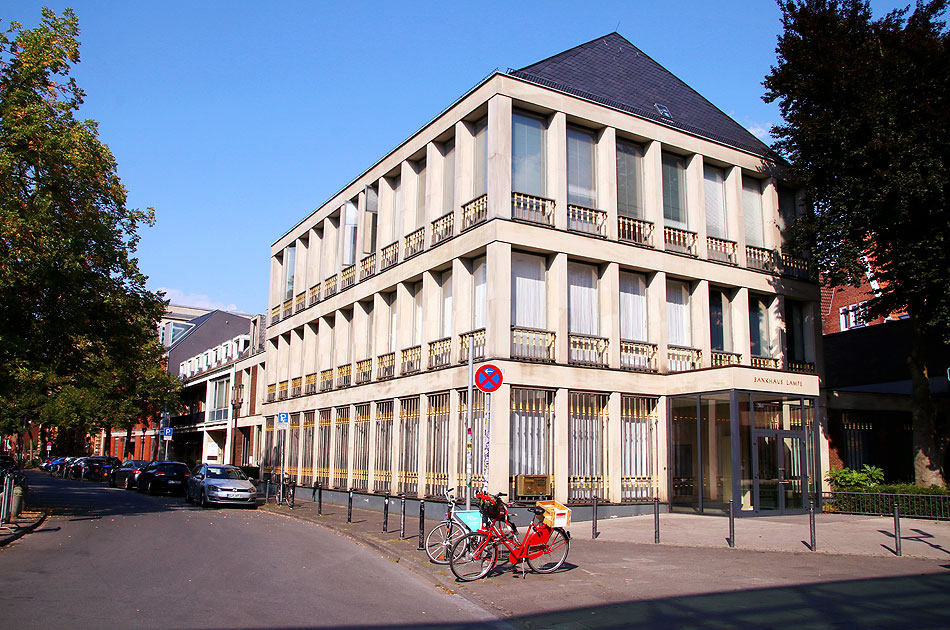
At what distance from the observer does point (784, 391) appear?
2125 centimetres

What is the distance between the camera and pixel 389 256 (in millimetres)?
27219

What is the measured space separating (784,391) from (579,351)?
570cm

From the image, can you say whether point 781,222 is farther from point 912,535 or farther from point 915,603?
point 915,603

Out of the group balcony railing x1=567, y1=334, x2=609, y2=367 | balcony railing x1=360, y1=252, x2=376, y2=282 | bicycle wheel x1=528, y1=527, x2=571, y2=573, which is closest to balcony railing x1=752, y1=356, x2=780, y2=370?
balcony railing x1=567, y1=334, x2=609, y2=367

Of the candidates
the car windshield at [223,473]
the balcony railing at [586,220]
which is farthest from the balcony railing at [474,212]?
the car windshield at [223,473]

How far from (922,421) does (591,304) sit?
10.3 meters

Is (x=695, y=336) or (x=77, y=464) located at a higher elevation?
(x=695, y=336)

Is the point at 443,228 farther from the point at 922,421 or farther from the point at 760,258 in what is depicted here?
the point at 922,421

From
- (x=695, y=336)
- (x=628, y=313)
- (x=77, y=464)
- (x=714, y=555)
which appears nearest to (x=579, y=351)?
(x=628, y=313)

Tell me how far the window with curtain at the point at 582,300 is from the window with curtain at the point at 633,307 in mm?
952

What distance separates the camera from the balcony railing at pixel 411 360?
24.2 metres

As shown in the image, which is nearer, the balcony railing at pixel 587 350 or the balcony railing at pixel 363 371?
the balcony railing at pixel 587 350

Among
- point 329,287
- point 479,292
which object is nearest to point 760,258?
point 479,292

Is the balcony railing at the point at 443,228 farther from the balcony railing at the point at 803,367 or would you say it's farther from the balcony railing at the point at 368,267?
the balcony railing at the point at 803,367
